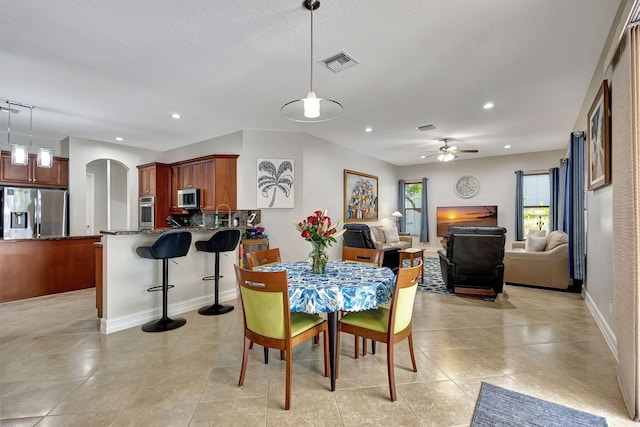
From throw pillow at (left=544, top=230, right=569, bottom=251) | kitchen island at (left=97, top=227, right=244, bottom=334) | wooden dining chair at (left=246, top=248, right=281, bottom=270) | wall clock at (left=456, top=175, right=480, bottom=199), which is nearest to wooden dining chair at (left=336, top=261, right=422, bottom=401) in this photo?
wooden dining chair at (left=246, top=248, right=281, bottom=270)

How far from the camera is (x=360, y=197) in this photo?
23.5ft

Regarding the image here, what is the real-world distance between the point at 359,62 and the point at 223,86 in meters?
1.63

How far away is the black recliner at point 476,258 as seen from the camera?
4133mm

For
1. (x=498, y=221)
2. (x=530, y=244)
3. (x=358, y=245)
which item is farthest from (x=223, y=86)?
(x=498, y=221)

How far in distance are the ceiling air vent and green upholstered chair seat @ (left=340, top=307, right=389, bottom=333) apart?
2315 millimetres

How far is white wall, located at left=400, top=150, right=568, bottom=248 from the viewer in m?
7.36

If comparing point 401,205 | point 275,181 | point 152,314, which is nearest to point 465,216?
point 401,205

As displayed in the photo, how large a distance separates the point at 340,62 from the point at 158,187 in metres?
4.92

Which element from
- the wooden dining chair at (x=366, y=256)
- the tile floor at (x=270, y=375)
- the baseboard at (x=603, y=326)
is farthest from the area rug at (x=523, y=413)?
the wooden dining chair at (x=366, y=256)

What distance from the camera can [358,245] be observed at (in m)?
5.50

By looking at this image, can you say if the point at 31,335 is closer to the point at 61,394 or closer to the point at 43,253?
the point at 61,394

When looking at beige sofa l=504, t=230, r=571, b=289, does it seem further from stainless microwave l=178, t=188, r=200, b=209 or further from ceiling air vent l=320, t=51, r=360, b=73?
stainless microwave l=178, t=188, r=200, b=209

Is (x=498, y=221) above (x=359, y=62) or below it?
below

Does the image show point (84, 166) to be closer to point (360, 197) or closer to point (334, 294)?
point (360, 197)
